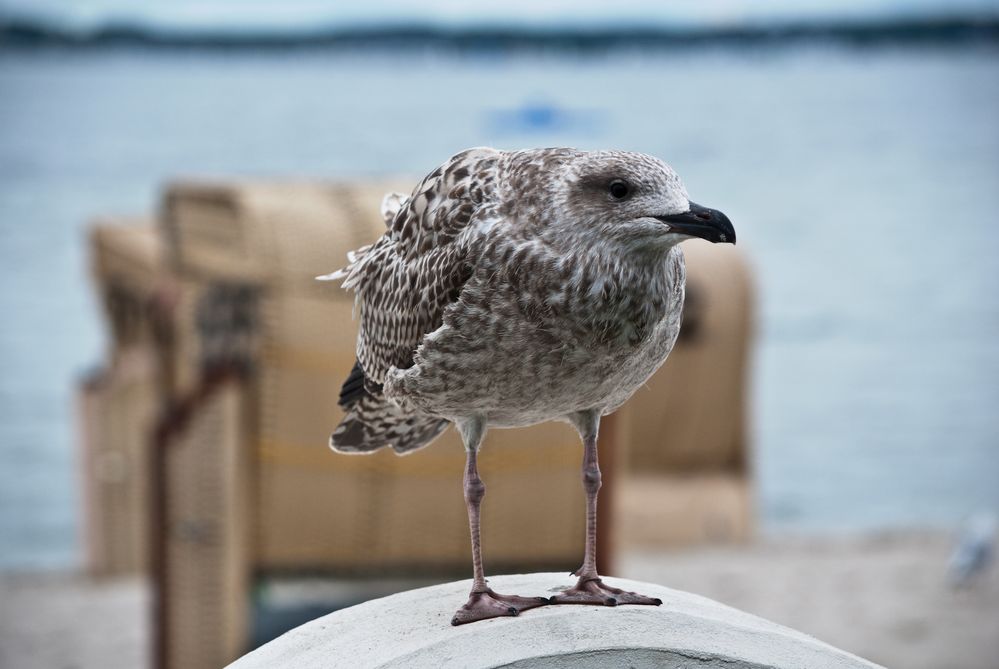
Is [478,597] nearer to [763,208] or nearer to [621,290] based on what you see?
[621,290]

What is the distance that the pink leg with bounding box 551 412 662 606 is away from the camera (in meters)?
3.70

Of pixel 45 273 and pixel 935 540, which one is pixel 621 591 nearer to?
pixel 935 540

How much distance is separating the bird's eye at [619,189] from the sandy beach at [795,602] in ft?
25.7

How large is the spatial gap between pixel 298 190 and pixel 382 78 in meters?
101

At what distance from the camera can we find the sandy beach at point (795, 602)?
34.9ft

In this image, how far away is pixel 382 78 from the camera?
10775 cm

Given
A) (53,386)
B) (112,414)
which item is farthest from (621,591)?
(53,386)

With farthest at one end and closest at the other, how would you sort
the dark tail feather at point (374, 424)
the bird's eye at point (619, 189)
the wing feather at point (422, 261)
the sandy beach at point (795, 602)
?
1. the sandy beach at point (795, 602)
2. the dark tail feather at point (374, 424)
3. the wing feather at point (422, 261)
4. the bird's eye at point (619, 189)

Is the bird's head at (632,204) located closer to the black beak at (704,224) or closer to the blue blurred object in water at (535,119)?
the black beak at (704,224)

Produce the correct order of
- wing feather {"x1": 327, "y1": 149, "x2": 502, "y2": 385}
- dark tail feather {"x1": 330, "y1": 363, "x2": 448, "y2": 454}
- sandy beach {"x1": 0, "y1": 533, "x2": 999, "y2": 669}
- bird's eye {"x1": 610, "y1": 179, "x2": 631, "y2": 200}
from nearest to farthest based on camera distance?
bird's eye {"x1": 610, "y1": 179, "x2": 631, "y2": 200}
wing feather {"x1": 327, "y1": 149, "x2": 502, "y2": 385}
dark tail feather {"x1": 330, "y1": 363, "x2": 448, "y2": 454}
sandy beach {"x1": 0, "y1": 533, "x2": 999, "y2": 669}

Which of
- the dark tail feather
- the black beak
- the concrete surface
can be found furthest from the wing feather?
the concrete surface

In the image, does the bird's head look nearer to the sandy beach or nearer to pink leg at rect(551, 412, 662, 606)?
pink leg at rect(551, 412, 662, 606)

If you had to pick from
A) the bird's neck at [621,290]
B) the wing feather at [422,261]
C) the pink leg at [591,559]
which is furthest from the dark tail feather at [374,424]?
the bird's neck at [621,290]

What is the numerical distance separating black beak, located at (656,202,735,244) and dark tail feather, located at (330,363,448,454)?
3.72ft
